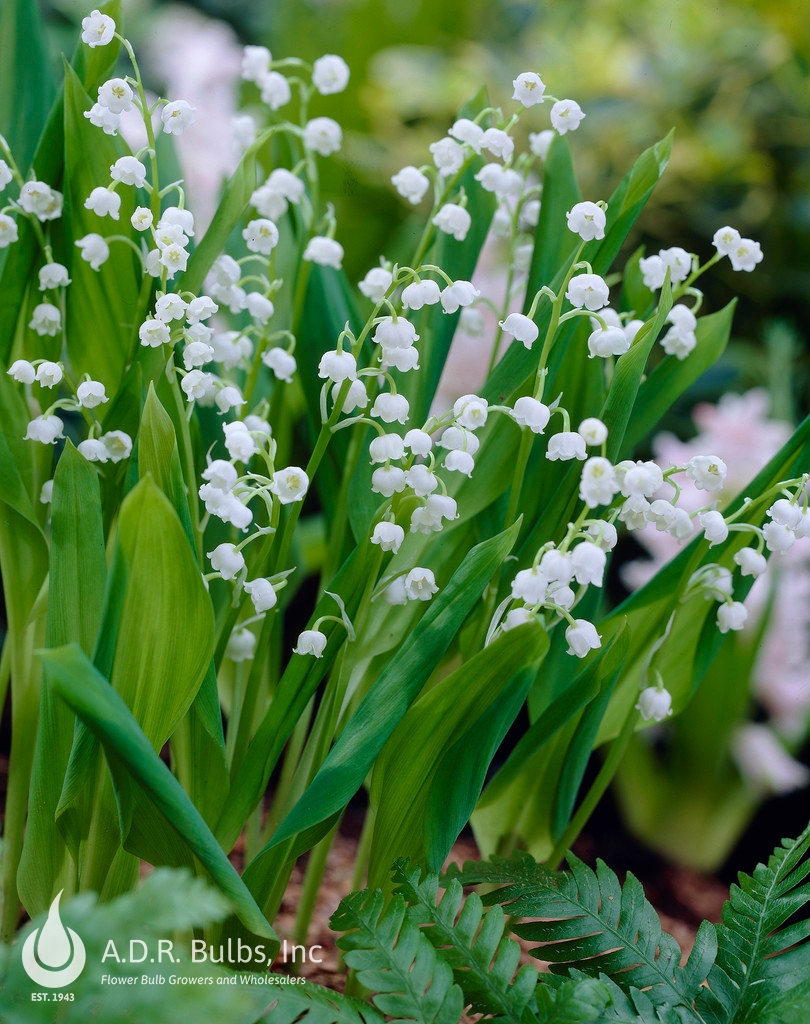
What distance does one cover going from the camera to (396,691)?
19.3 inches

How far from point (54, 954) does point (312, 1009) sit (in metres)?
0.12

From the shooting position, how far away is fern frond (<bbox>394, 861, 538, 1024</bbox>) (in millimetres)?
441

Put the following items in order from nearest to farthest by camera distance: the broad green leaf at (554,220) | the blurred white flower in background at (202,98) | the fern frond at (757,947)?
the fern frond at (757,947), the broad green leaf at (554,220), the blurred white flower in background at (202,98)

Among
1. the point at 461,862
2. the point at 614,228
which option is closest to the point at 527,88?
the point at 614,228

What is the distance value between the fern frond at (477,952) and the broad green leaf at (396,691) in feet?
0.21

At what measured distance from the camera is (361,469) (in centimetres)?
60

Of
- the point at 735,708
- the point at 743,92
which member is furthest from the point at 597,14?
the point at 735,708

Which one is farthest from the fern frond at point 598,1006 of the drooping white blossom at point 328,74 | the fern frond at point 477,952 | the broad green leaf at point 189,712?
the drooping white blossom at point 328,74

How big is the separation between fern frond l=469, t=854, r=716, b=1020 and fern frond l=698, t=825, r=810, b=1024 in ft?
0.04

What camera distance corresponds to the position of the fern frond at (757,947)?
0.48 meters

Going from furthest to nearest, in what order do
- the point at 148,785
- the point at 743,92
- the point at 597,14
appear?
the point at 597,14 → the point at 743,92 → the point at 148,785

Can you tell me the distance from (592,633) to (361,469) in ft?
0.68

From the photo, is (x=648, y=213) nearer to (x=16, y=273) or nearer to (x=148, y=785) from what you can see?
(x=16, y=273)

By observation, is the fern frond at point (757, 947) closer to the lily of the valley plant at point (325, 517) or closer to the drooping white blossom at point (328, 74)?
the lily of the valley plant at point (325, 517)
